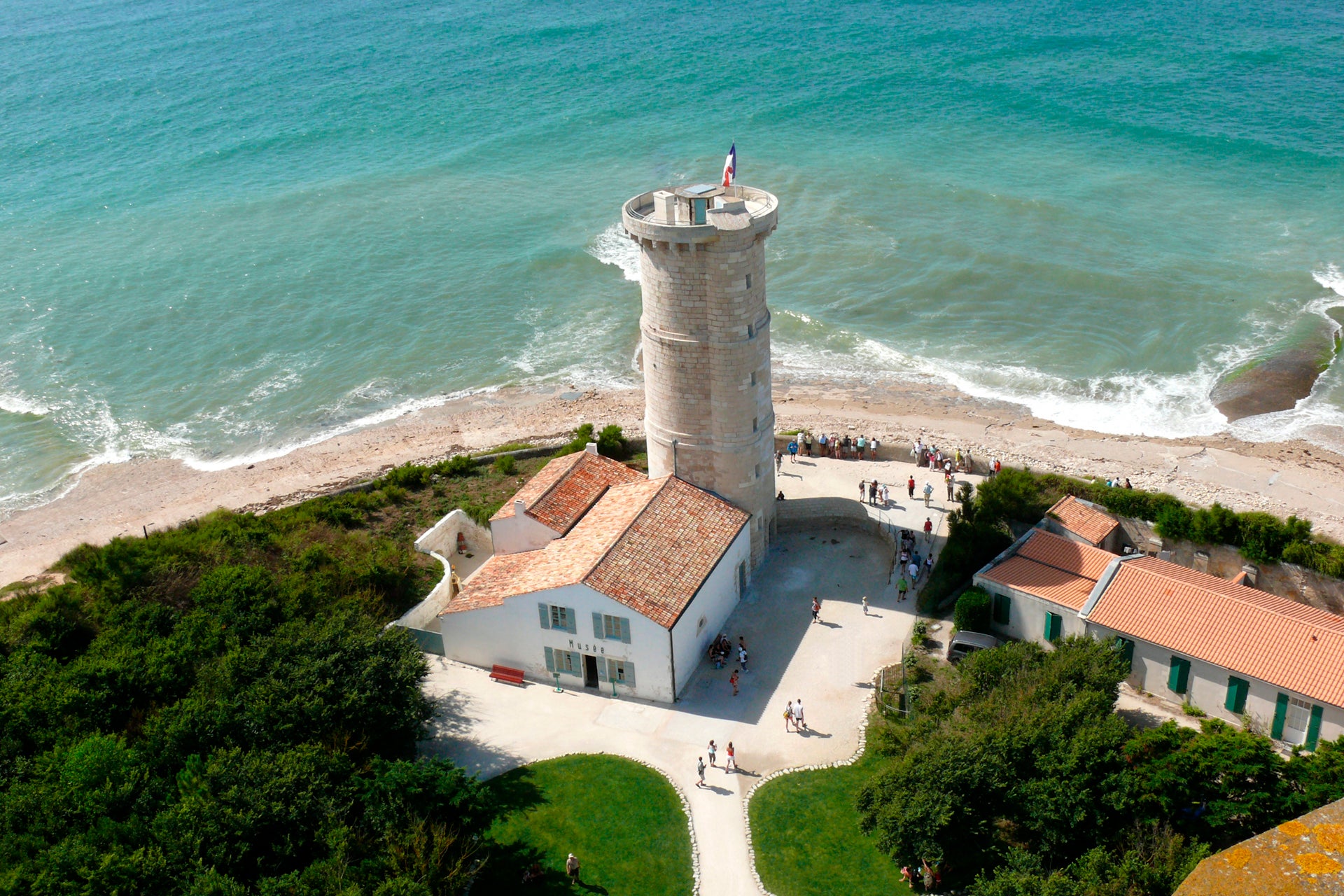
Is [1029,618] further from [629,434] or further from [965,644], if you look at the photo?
[629,434]

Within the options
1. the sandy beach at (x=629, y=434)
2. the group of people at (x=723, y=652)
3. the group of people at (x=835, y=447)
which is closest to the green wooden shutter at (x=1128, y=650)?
the group of people at (x=723, y=652)

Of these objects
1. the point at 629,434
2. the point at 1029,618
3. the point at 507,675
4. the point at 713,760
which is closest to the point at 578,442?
the point at 629,434

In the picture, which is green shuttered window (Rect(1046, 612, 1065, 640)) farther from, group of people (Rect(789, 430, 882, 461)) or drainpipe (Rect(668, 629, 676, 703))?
group of people (Rect(789, 430, 882, 461))

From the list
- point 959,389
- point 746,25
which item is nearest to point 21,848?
point 959,389

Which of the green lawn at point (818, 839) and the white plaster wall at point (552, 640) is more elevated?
the white plaster wall at point (552, 640)

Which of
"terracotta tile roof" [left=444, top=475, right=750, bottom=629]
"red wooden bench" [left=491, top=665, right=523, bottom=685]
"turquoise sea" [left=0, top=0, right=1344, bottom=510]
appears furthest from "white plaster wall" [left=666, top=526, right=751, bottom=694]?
"turquoise sea" [left=0, top=0, right=1344, bottom=510]

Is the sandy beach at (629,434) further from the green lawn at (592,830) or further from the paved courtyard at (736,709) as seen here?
the green lawn at (592,830)
